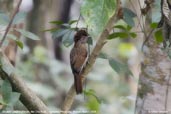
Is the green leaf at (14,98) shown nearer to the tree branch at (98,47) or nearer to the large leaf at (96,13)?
the tree branch at (98,47)

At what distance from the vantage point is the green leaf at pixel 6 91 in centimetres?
132

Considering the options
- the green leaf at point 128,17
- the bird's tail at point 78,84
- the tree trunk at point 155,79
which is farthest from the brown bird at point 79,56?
the tree trunk at point 155,79

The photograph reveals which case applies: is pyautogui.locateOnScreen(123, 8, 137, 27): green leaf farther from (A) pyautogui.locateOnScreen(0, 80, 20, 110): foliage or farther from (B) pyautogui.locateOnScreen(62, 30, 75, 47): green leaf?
(A) pyautogui.locateOnScreen(0, 80, 20, 110): foliage

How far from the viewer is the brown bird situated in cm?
154

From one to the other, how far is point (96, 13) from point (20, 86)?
48cm

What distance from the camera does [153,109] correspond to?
177cm

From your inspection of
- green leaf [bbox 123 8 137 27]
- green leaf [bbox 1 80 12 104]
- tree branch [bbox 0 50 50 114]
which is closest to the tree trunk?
green leaf [bbox 123 8 137 27]

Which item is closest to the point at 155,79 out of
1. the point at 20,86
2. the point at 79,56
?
the point at 79,56

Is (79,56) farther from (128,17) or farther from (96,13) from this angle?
(96,13)

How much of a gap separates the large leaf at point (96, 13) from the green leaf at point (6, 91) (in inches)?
16.3

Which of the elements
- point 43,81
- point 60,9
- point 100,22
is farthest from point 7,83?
point 60,9

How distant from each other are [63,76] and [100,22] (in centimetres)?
454

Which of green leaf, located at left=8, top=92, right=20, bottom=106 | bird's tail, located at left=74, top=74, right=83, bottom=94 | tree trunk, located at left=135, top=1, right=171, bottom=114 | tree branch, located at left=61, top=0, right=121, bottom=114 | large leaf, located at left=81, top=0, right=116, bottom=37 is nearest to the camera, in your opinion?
large leaf, located at left=81, top=0, right=116, bottom=37

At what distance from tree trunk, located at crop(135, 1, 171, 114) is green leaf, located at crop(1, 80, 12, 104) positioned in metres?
0.64
